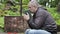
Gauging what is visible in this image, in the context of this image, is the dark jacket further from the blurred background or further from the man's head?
the blurred background

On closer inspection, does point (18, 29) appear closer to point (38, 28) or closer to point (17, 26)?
point (17, 26)

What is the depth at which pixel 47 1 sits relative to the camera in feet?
34.3

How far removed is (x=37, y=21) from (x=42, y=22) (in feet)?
0.31

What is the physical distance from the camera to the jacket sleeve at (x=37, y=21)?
17.0ft

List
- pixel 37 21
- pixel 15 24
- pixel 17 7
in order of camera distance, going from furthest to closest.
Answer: pixel 17 7, pixel 15 24, pixel 37 21

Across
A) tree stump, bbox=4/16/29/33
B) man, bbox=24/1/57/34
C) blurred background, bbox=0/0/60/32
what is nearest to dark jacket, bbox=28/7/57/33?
man, bbox=24/1/57/34

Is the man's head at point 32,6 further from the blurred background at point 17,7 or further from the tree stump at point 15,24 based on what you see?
the blurred background at point 17,7

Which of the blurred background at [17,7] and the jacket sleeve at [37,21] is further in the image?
the blurred background at [17,7]

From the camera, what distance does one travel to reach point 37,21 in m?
5.21

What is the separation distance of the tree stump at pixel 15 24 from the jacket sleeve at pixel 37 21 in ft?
12.3

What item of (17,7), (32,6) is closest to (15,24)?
(17,7)

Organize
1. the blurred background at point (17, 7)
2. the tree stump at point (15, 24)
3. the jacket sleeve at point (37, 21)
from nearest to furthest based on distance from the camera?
the jacket sleeve at point (37, 21)
the tree stump at point (15, 24)
the blurred background at point (17, 7)

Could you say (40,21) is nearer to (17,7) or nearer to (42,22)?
(42,22)

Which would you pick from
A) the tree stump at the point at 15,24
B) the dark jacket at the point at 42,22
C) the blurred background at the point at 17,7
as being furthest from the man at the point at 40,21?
the blurred background at the point at 17,7
